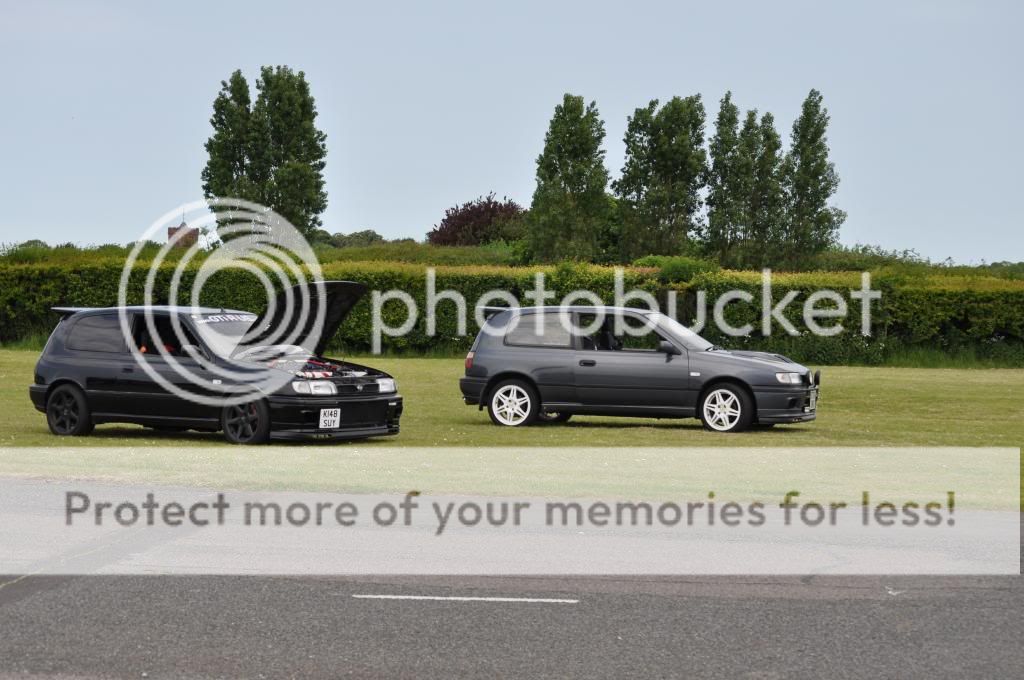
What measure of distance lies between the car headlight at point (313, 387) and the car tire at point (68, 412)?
115 inches

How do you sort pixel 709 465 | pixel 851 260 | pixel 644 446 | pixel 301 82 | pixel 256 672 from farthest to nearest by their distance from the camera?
pixel 301 82
pixel 851 260
pixel 644 446
pixel 709 465
pixel 256 672

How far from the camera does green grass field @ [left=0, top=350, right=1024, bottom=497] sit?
12.3m

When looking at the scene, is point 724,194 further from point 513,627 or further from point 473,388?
point 513,627

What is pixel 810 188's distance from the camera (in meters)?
53.8

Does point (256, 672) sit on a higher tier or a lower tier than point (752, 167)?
lower

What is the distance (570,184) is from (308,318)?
3645 centimetres

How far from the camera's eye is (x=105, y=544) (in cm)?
870

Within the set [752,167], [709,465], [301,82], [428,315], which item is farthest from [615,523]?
[301,82]

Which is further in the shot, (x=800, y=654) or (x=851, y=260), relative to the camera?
(x=851, y=260)

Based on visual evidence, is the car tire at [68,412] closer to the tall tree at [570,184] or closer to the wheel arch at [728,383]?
the wheel arch at [728,383]

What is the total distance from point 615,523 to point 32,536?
406 centimetres

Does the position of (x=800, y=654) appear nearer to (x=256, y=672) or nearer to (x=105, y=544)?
(x=256, y=672)

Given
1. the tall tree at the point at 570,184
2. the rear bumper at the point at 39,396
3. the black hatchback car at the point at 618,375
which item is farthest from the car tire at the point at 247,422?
the tall tree at the point at 570,184

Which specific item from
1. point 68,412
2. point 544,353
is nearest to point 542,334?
point 544,353
